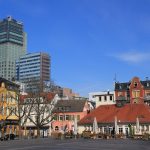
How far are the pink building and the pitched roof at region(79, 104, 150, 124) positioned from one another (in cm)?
964

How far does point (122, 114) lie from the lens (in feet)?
311

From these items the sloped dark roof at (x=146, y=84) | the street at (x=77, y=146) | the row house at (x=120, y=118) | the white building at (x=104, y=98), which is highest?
the sloped dark roof at (x=146, y=84)

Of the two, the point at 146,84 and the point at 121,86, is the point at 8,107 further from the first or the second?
the point at 146,84

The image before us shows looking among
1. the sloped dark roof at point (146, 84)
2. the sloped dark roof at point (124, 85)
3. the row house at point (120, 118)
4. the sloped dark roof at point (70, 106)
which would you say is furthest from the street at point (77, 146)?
the sloped dark roof at point (124, 85)

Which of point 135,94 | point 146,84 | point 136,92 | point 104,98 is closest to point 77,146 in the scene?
point 136,92

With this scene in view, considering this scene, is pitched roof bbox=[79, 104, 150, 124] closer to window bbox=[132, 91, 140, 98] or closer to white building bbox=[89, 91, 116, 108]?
window bbox=[132, 91, 140, 98]

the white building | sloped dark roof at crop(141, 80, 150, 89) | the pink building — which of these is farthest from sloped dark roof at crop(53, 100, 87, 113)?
sloped dark roof at crop(141, 80, 150, 89)

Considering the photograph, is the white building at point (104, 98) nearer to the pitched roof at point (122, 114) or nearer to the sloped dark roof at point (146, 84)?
the sloped dark roof at point (146, 84)

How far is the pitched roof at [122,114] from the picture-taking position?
300ft

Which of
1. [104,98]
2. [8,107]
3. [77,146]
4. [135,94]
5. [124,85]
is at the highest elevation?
[124,85]

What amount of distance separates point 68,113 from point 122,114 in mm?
20297

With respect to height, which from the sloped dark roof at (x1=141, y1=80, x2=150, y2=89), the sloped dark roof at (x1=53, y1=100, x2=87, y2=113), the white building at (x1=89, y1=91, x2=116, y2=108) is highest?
the sloped dark roof at (x1=141, y1=80, x2=150, y2=89)

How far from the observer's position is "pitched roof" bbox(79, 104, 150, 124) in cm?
9131

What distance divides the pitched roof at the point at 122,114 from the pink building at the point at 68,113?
964 centimetres
